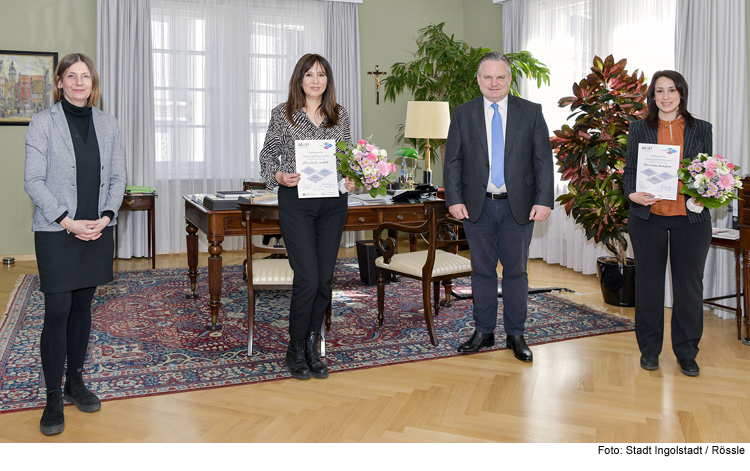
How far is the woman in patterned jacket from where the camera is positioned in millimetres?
3201

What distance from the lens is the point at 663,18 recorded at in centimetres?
552

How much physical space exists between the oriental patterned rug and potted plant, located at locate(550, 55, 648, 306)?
451 mm

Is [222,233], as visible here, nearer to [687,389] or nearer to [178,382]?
[178,382]

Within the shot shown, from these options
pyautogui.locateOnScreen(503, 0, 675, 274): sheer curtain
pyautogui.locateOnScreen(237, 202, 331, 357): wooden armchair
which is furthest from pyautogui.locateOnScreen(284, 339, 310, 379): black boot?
pyautogui.locateOnScreen(503, 0, 675, 274): sheer curtain

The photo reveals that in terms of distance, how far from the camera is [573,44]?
6527 mm

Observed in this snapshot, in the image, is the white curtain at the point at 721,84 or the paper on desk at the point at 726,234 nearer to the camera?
the paper on desk at the point at 726,234

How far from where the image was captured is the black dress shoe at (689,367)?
3.41 m

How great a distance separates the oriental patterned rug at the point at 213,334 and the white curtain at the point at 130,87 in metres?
1.67

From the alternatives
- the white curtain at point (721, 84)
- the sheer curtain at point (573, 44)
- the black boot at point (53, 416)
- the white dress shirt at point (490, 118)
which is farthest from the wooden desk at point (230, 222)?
the sheer curtain at point (573, 44)

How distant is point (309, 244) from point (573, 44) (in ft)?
14.7

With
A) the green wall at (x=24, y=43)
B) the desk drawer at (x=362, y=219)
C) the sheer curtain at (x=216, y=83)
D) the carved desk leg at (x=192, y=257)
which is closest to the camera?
the desk drawer at (x=362, y=219)

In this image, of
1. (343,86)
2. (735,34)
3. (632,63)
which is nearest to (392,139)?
(343,86)

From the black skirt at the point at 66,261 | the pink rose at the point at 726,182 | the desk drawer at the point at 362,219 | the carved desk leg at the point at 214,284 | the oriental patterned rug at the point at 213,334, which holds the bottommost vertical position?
the oriental patterned rug at the point at 213,334

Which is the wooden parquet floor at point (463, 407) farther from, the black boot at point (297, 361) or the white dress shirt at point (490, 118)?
the white dress shirt at point (490, 118)
